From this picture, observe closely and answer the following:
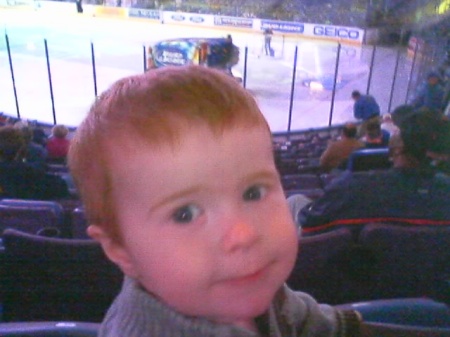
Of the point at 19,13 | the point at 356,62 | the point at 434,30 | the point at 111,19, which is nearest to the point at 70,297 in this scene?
the point at 356,62

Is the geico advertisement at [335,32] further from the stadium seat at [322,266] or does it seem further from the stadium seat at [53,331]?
the stadium seat at [53,331]

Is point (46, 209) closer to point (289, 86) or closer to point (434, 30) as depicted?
point (289, 86)

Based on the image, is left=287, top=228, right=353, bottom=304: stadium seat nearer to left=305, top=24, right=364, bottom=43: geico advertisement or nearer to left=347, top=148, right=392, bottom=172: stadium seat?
left=347, top=148, right=392, bottom=172: stadium seat

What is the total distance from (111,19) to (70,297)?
760 inches

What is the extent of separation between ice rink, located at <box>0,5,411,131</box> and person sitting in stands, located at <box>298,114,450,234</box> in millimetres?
6670

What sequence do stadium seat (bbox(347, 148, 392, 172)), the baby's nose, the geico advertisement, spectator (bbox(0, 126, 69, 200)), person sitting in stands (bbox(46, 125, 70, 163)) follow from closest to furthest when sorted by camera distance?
the baby's nose → spectator (bbox(0, 126, 69, 200)) → stadium seat (bbox(347, 148, 392, 172)) → person sitting in stands (bbox(46, 125, 70, 163)) → the geico advertisement

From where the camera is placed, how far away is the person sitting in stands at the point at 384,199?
5.74 ft

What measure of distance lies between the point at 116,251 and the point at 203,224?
0.16m

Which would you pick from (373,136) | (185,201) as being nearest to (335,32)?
(373,136)

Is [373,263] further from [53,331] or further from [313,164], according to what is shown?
[313,164]

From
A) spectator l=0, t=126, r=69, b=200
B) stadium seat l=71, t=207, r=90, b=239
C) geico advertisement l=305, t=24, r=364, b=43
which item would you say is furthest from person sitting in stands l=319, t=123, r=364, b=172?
geico advertisement l=305, t=24, r=364, b=43

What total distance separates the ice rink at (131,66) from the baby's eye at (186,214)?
785cm

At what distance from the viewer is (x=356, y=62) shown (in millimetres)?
13211

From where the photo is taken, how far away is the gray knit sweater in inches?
28.1
